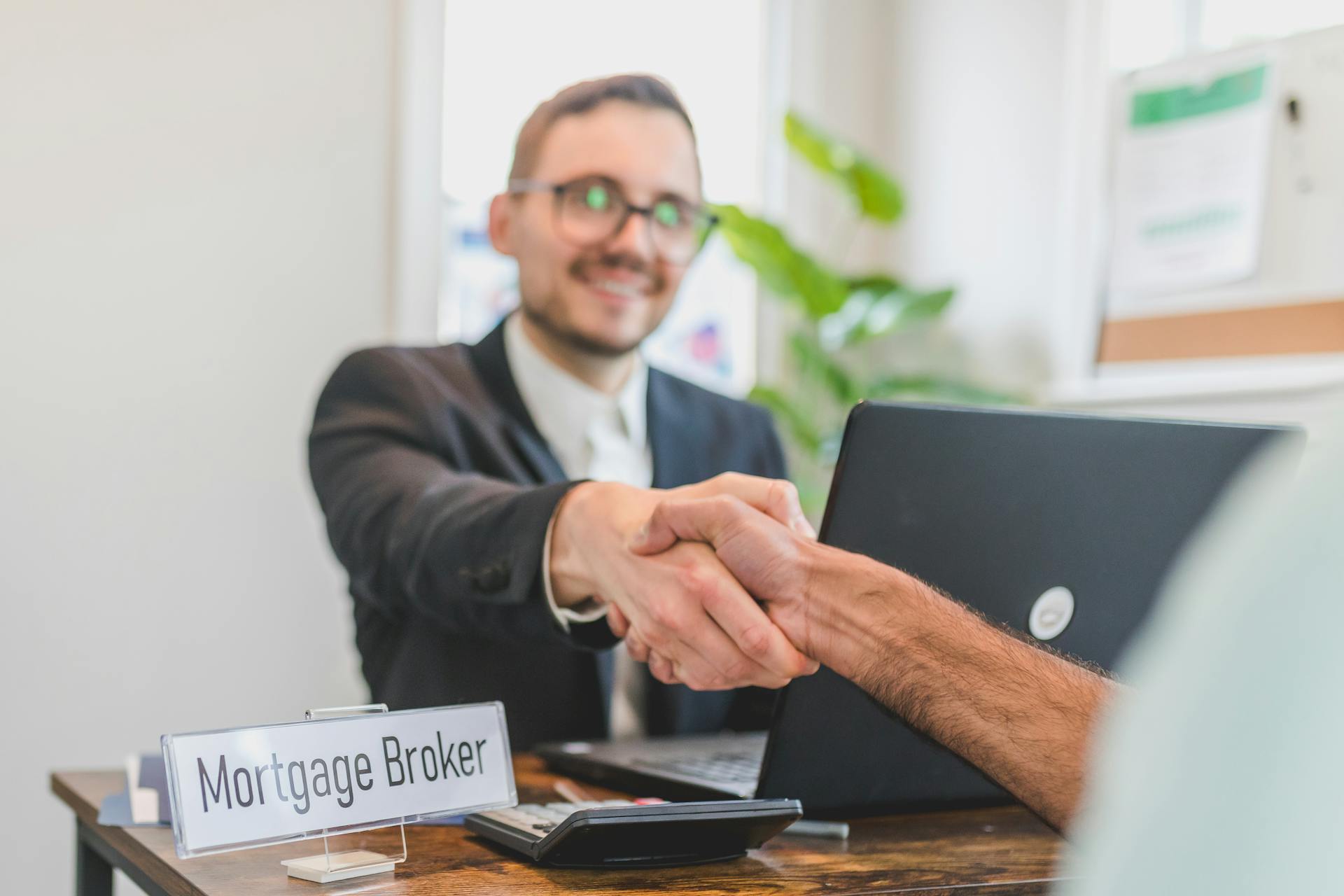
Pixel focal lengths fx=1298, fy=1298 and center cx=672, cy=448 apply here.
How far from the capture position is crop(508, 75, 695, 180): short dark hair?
5.24ft

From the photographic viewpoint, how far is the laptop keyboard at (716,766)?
93 centimetres

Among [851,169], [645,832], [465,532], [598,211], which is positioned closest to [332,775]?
[645,832]

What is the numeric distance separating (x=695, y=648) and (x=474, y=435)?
2.12 ft

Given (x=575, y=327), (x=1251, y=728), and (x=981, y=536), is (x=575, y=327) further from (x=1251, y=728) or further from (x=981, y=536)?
(x=1251, y=728)

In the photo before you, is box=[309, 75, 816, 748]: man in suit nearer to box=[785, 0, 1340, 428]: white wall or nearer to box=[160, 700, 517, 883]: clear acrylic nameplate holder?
box=[160, 700, 517, 883]: clear acrylic nameplate holder

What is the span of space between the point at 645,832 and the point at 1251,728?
21.6 inches

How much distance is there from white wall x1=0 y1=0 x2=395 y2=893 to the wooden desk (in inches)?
68.4

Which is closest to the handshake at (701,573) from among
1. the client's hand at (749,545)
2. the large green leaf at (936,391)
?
the client's hand at (749,545)

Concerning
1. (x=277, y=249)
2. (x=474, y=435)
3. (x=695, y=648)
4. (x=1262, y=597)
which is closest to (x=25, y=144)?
(x=277, y=249)

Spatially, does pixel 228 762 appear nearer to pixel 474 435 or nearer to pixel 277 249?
pixel 474 435

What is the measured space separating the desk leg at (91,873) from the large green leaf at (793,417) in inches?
84.3

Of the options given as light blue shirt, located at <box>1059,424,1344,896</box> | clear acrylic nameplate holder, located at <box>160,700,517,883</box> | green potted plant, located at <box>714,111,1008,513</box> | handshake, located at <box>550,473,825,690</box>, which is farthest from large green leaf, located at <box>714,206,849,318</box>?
light blue shirt, located at <box>1059,424,1344,896</box>

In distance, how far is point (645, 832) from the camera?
0.71 metres

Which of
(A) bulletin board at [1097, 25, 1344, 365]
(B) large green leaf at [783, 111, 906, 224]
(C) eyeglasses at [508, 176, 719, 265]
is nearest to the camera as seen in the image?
(C) eyeglasses at [508, 176, 719, 265]
